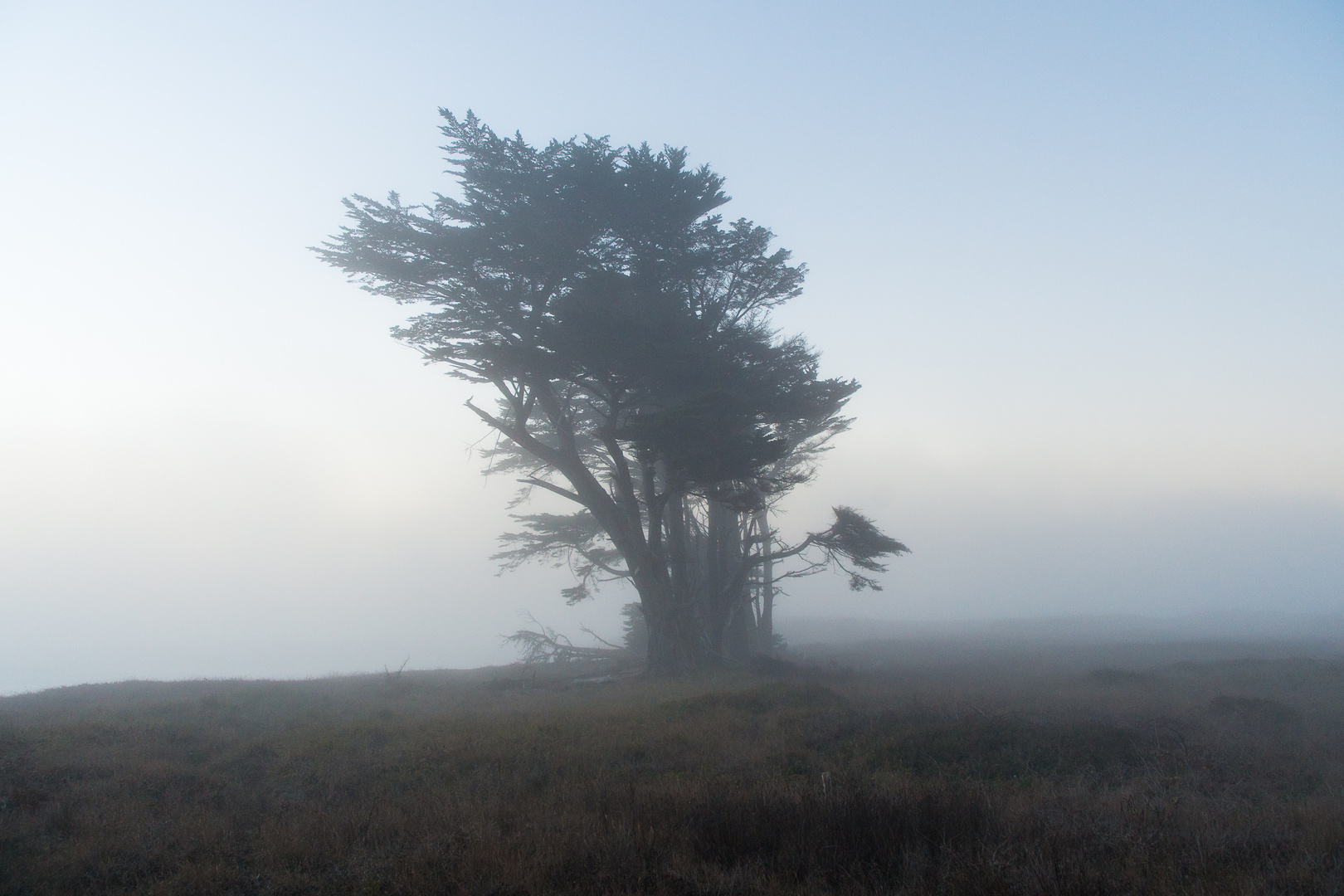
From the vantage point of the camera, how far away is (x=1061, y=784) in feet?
24.5

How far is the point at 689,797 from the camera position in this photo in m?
6.33

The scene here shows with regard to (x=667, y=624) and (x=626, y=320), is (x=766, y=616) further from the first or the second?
(x=626, y=320)

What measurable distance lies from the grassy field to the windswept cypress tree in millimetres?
6847

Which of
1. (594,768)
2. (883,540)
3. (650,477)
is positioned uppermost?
(650,477)

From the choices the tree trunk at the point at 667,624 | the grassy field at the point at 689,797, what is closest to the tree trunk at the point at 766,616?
the tree trunk at the point at 667,624

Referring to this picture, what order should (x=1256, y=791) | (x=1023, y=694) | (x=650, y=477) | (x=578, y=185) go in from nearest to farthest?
(x=1256, y=791) < (x=1023, y=694) < (x=578, y=185) < (x=650, y=477)

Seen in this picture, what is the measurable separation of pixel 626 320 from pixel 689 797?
12399 millimetres

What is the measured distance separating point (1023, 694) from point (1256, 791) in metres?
7.65

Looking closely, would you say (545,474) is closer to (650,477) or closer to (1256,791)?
(650,477)

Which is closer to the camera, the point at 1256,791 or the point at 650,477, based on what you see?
the point at 1256,791

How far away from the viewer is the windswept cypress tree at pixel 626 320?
57.3 ft

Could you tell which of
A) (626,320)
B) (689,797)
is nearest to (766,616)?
(626,320)

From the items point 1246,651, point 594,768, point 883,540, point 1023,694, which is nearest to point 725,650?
point 883,540

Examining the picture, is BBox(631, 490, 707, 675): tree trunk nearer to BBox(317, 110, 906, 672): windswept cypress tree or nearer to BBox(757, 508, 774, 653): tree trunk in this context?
BBox(317, 110, 906, 672): windswept cypress tree
